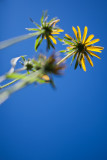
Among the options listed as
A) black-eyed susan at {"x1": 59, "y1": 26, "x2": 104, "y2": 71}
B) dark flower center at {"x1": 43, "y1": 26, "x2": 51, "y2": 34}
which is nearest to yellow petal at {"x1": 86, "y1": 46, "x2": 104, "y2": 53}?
black-eyed susan at {"x1": 59, "y1": 26, "x2": 104, "y2": 71}

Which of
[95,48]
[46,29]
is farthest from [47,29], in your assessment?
[95,48]

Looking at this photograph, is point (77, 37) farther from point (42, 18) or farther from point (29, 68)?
point (29, 68)

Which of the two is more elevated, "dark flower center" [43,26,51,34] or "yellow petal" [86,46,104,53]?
"dark flower center" [43,26,51,34]

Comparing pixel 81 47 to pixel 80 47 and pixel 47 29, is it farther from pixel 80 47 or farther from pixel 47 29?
pixel 47 29

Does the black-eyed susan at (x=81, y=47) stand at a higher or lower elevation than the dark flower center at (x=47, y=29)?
lower

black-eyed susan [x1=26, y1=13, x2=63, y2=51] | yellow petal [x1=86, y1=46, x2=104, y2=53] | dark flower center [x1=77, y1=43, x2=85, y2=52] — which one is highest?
black-eyed susan [x1=26, y1=13, x2=63, y2=51]

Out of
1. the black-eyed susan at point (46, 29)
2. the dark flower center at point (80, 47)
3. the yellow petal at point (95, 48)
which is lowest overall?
the yellow petal at point (95, 48)

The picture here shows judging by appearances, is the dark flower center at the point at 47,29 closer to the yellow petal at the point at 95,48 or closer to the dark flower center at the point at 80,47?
the dark flower center at the point at 80,47

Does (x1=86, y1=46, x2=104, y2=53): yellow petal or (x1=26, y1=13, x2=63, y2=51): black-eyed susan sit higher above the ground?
(x1=26, y1=13, x2=63, y2=51): black-eyed susan

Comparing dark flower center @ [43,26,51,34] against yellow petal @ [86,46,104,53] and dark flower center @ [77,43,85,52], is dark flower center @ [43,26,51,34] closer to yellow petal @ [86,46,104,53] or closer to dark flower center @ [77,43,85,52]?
dark flower center @ [77,43,85,52]

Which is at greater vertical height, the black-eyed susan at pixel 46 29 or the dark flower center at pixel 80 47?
the black-eyed susan at pixel 46 29

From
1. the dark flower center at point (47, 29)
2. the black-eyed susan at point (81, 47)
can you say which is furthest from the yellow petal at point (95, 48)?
the dark flower center at point (47, 29)
